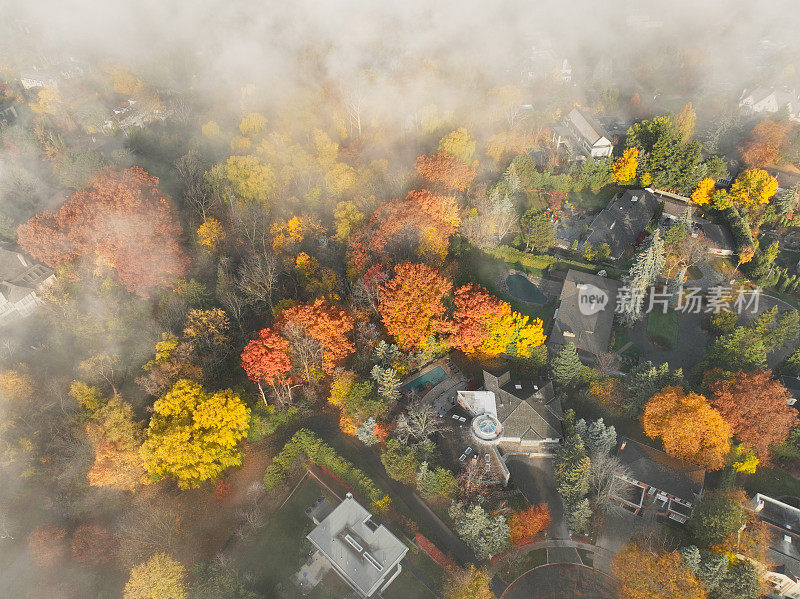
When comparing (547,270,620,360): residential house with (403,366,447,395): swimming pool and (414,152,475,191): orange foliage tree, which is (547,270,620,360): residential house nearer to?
(403,366,447,395): swimming pool

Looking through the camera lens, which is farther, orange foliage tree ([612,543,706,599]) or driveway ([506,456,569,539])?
driveway ([506,456,569,539])

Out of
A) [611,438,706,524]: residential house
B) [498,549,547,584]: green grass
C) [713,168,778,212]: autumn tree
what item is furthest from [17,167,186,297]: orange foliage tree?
[713,168,778,212]: autumn tree

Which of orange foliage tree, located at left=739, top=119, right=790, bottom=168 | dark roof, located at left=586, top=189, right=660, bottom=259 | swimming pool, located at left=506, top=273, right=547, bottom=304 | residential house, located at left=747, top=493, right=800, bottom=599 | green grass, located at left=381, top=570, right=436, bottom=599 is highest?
orange foliage tree, located at left=739, top=119, right=790, bottom=168

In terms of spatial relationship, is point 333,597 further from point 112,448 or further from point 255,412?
point 112,448

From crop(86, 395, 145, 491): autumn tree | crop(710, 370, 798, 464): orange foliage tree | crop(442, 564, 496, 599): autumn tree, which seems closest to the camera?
crop(442, 564, 496, 599): autumn tree

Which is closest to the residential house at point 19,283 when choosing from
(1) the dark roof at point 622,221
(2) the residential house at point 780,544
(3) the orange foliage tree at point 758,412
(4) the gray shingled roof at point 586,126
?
(1) the dark roof at point 622,221

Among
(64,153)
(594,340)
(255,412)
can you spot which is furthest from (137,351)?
(594,340)

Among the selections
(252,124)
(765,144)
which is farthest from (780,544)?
(252,124)

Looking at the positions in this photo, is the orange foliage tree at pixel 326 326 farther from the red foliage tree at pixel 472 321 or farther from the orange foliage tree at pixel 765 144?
the orange foliage tree at pixel 765 144
